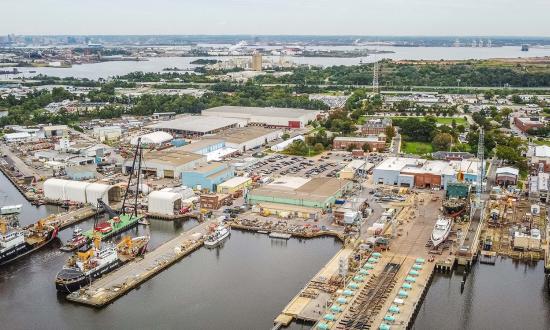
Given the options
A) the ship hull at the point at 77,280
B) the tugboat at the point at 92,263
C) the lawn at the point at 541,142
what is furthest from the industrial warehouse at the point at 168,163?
the lawn at the point at 541,142

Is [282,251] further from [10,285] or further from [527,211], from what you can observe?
[527,211]

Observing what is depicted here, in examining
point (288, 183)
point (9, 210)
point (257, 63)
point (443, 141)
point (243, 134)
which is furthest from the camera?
point (257, 63)

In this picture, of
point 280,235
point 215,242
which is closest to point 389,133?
point 280,235

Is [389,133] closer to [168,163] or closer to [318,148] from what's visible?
[318,148]

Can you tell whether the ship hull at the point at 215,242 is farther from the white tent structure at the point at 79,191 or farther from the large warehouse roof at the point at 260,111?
the large warehouse roof at the point at 260,111

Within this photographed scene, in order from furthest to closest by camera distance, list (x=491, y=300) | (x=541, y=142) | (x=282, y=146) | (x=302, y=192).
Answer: (x=541, y=142) → (x=282, y=146) → (x=302, y=192) → (x=491, y=300)

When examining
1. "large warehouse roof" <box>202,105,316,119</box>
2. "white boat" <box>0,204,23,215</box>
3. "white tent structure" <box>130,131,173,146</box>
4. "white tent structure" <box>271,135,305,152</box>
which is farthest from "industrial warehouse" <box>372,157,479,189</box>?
"large warehouse roof" <box>202,105,316,119</box>

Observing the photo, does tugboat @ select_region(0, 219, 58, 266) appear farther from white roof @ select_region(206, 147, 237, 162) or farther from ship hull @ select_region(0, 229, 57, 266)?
white roof @ select_region(206, 147, 237, 162)
